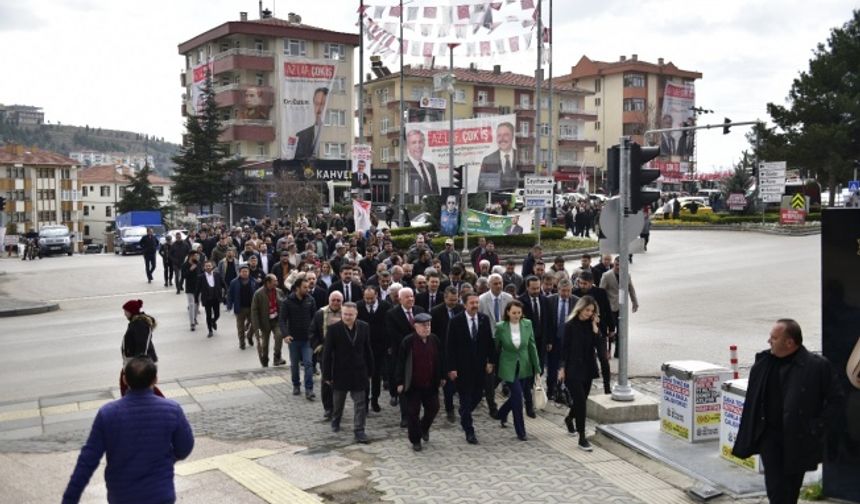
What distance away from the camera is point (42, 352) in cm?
1567

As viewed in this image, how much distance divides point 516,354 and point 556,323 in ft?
7.21

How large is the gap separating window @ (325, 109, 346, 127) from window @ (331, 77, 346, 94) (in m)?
1.84

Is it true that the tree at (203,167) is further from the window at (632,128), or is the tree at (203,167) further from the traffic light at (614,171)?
the window at (632,128)

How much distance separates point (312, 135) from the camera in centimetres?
6706

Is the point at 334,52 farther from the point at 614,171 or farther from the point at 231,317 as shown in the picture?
the point at 614,171

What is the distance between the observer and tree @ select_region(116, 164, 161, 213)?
244 ft

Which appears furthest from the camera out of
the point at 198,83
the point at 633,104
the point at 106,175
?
the point at 106,175

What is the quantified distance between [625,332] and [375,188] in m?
68.2

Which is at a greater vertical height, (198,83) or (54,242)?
(198,83)

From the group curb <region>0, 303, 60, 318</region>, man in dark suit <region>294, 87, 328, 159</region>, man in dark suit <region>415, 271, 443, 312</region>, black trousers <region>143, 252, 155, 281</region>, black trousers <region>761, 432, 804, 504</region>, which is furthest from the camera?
man in dark suit <region>294, 87, 328, 159</region>

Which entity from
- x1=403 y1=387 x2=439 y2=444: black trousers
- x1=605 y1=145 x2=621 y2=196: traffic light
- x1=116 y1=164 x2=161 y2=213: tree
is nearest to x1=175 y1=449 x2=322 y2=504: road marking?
x1=403 y1=387 x2=439 y2=444: black trousers

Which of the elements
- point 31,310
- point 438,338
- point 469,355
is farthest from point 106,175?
point 469,355

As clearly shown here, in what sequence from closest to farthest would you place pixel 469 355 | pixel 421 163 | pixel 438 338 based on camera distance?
pixel 469 355 → pixel 438 338 → pixel 421 163

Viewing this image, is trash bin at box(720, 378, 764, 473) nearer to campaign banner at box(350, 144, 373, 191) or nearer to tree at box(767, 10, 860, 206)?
campaign banner at box(350, 144, 373, 191)
